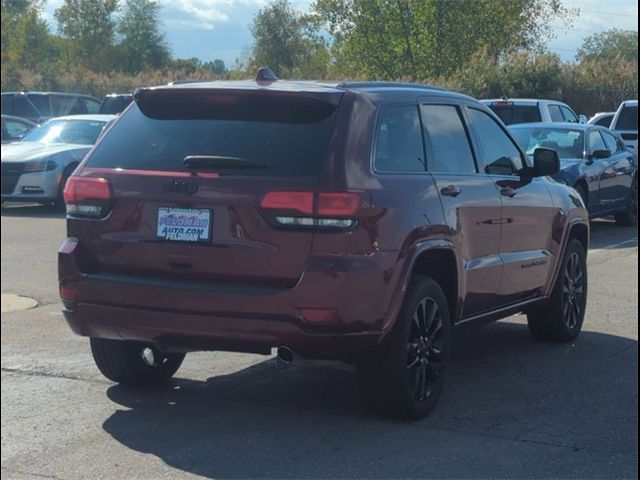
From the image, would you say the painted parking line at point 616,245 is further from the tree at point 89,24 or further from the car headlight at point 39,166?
the car headlight at point 39,166

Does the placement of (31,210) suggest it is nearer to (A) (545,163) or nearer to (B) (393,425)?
(A) (545,163)

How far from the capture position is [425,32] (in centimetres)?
1040

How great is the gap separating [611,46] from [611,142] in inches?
226

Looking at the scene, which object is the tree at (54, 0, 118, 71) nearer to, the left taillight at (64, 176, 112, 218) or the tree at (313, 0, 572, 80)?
the tree at (313, 0, 572, 80)

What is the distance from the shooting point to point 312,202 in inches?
219

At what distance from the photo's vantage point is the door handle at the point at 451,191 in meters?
6.42

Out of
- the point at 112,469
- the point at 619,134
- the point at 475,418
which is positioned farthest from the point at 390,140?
the point at 619,134

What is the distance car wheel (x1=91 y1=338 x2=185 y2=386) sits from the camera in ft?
21.6

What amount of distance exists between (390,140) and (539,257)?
2.01 m

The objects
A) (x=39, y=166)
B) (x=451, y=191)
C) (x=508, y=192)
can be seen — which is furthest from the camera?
(x=39, y=166)

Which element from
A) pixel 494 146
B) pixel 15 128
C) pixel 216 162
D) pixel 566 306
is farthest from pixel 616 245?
pixel 15 128

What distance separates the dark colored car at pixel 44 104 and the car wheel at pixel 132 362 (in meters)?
17.5

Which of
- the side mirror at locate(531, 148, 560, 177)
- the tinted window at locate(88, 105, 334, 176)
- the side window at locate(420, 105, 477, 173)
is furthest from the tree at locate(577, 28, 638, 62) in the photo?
the tinted window at locate(88, 105, 334, 176)

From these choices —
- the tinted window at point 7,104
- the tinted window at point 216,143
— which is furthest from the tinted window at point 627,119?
the tinted window at point 7,104
